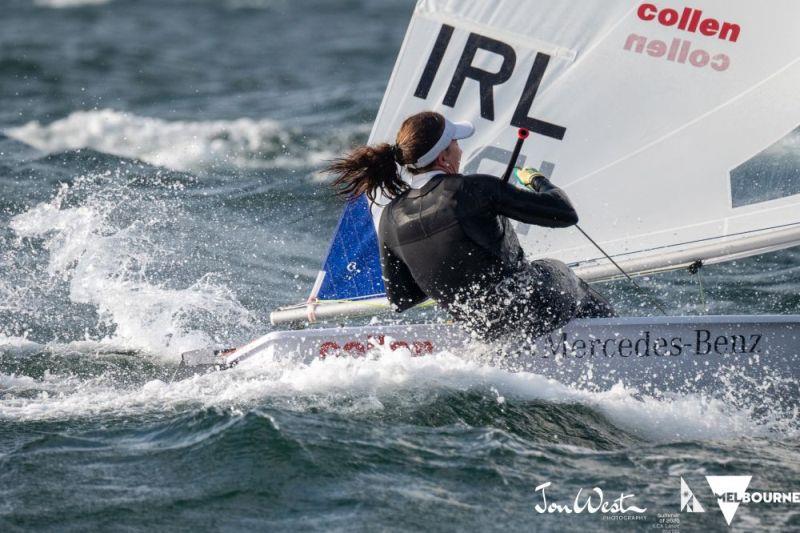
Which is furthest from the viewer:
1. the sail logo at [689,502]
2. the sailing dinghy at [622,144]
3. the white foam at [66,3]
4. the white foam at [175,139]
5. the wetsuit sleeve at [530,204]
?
the white foam at [66,3]

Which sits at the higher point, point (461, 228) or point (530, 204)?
point (530, 204)

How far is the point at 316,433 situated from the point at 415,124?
1061 mm

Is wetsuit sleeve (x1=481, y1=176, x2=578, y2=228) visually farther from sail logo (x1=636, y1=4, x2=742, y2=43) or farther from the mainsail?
sail logo (x1=636, y1=4, x2=742, y2=43)

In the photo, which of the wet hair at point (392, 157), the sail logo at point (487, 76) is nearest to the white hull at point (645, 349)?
the wet hair at point (392, 157)

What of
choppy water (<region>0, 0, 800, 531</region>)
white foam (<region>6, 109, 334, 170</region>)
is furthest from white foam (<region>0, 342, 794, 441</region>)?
white foam (<region>6, 109, 334, 170</region>)

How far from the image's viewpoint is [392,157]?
12.1 ft

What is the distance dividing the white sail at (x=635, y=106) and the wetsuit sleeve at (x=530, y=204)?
0.62 m

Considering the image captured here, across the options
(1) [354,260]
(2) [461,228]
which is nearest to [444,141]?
(2) [461,228]

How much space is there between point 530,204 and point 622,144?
815mm

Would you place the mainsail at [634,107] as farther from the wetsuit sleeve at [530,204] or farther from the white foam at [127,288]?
the white foam at [127,288]

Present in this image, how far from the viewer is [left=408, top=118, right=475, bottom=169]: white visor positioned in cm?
361

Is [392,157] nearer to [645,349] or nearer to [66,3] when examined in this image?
[645,349]

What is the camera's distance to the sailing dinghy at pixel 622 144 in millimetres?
3893

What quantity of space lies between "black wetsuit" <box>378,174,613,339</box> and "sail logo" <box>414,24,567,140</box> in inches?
19.7
